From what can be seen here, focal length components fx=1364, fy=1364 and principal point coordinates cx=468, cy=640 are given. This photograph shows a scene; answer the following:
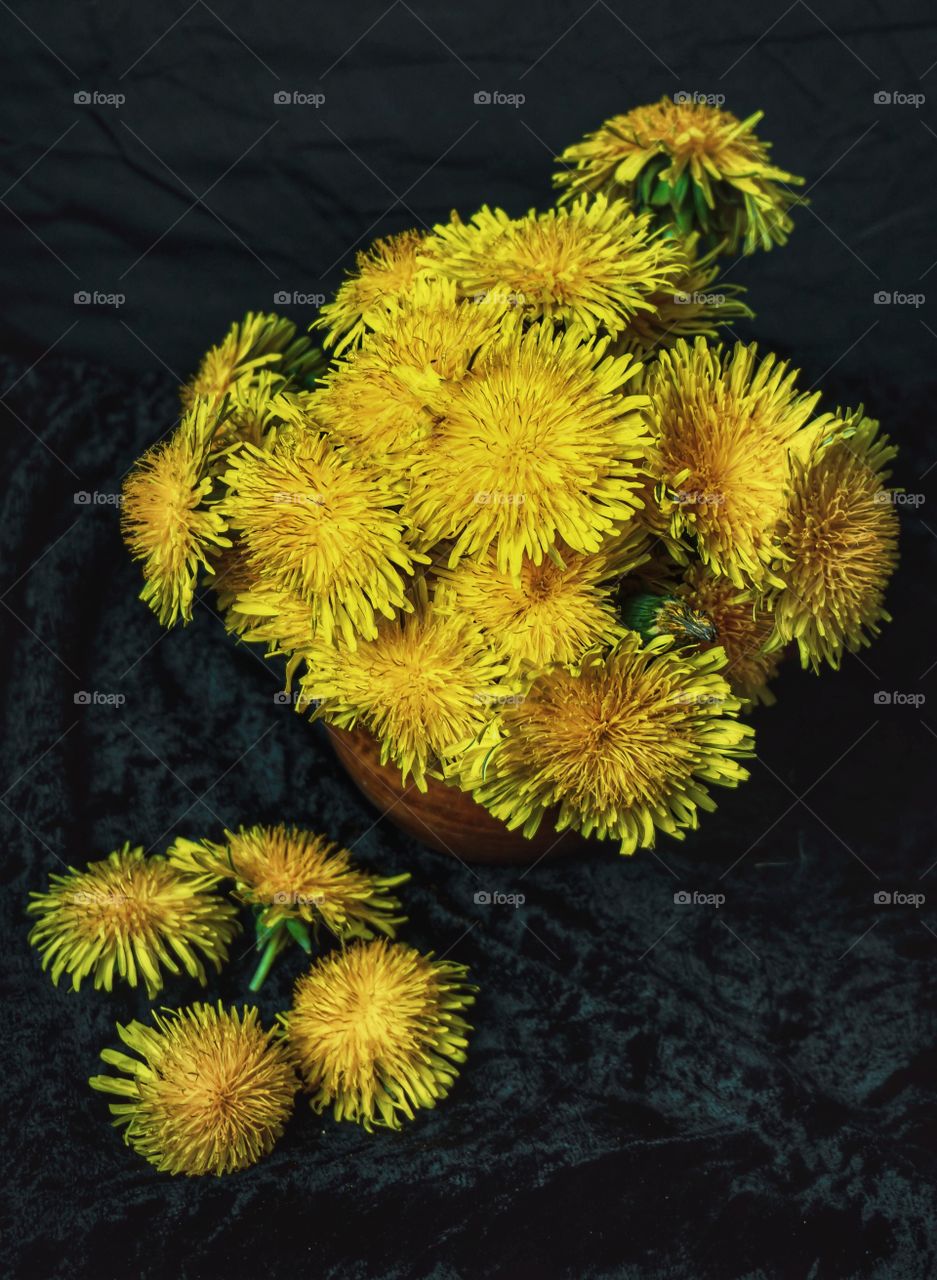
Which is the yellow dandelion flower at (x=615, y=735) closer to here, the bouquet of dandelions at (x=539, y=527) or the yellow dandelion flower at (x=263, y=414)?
the bouquet of dandelions at (x=539, y=527)

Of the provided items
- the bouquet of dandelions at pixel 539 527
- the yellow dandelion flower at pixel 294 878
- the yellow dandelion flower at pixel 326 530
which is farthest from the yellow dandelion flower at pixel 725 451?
the yellow dandelion flower at pixel 294 878

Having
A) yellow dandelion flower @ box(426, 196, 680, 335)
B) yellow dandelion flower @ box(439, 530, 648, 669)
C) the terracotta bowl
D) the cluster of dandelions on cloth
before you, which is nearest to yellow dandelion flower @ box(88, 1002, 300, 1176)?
the cluster of dandelions on cloth

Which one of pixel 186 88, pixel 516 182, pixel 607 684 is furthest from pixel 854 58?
pixel 607 684

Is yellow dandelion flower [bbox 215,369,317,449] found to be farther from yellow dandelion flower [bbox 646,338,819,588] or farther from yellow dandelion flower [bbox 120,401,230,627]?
yellow dandelion flower [bbox 646,338,819,588]

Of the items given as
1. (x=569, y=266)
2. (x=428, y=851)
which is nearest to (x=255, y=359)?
(x=569, y=266)

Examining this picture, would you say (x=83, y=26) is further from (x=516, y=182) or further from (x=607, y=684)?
(x=607, y=684)
